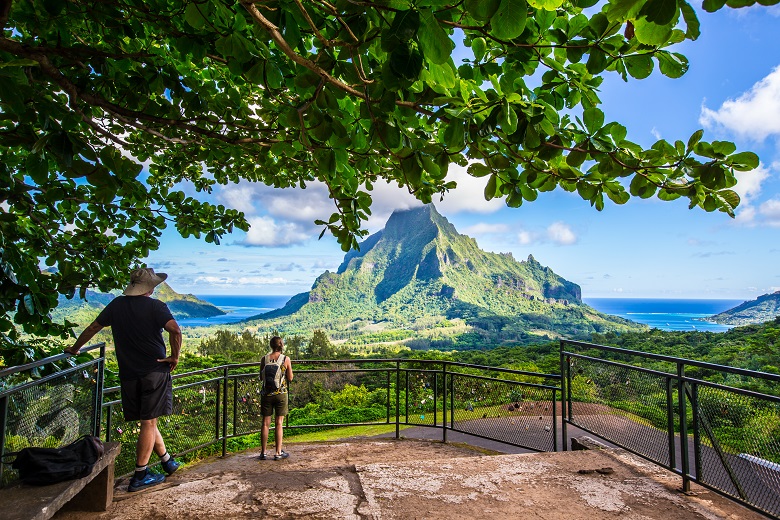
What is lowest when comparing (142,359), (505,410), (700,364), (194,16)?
Answer: (505,410)

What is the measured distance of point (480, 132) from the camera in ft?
6.01

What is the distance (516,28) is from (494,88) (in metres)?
0.83

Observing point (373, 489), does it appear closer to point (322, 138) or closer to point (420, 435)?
point (322, 138)

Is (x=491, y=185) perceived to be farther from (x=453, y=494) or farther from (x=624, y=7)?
(x=453, y=494)

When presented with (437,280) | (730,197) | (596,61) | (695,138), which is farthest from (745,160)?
(437,280)

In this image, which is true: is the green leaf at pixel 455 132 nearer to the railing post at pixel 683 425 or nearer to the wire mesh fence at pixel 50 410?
the railing post at pixel 683 425

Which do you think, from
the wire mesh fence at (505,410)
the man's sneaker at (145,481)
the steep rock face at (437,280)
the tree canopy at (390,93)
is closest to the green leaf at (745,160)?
the tree canopy at (390,93)

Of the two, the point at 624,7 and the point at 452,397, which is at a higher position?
the point at 624,7

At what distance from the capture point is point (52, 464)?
2602 millimetres

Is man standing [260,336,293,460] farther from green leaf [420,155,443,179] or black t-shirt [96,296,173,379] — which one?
green leaf [420,155,443,179]

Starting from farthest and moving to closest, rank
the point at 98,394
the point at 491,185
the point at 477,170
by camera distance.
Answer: the point at 98,394 → the point at 491,185 → the point at 477,170

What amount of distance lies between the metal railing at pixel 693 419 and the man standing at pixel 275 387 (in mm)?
3148

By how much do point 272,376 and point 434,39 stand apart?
4.47 m

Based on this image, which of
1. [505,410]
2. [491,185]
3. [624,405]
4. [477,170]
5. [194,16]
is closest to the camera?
[194,16]
